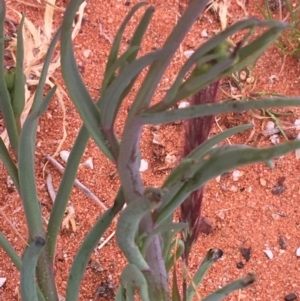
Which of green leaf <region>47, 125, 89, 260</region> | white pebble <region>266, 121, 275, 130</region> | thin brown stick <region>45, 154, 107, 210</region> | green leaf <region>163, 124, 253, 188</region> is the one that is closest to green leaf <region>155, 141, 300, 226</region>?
green leaf <region>163, 124, 253, 188</region>

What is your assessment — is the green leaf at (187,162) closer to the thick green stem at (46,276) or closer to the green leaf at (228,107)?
the green leaf at (228,107)

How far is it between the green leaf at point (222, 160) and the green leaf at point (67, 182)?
12cm

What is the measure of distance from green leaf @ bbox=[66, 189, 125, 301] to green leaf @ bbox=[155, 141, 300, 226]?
3.1 inches

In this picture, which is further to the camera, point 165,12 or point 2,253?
point 165,12

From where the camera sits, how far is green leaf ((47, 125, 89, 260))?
50cm

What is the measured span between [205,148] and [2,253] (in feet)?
2.15

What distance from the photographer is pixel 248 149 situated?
1.11 feet

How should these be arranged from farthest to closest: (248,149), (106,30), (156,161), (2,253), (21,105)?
(106,30)
(156,161)
(2,253)
(21,105)
(248,149)

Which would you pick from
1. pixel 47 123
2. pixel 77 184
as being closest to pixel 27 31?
pixel 47 123

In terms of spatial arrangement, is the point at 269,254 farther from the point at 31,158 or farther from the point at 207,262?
the point at 31,158

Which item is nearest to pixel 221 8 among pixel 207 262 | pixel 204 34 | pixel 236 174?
pixel 204 34

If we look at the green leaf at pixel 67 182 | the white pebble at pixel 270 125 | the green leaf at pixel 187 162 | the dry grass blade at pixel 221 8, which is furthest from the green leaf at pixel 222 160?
the dry grass blade at pixel 221 8

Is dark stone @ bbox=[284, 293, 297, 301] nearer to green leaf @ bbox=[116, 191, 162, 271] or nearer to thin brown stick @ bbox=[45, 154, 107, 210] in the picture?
thin brown stick @ bbox=[45, 154, 107, 210]

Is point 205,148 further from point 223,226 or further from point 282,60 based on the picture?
point 282,60
